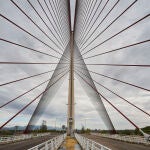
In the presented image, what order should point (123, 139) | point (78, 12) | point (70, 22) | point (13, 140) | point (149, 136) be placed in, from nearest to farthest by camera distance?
point (149, 136), point (78, 12), point (70, 22), point (13, 140), point (123, 139)

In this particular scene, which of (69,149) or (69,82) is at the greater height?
(69,82)

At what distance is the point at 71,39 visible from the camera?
3369 centimetres

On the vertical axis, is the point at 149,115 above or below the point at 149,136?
above

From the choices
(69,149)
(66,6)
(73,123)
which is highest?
(66,6)

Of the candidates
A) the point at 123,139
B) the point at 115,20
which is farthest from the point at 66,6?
the point at 123,139

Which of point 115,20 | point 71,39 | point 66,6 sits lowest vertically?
point 115,20

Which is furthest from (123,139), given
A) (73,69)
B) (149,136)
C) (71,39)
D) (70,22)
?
(149,136)

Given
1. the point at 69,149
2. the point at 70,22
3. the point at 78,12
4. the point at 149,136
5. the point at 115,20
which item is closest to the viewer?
the point at 149,136

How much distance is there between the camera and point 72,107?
36.2 meters

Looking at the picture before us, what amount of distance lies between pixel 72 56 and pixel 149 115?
91.2ft

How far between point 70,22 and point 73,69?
35.7 feet

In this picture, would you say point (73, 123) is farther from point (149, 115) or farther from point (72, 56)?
point (149, 115)

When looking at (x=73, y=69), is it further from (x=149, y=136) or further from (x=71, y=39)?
(x=149, y=136)

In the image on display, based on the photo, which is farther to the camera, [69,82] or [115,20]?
[69,82]
